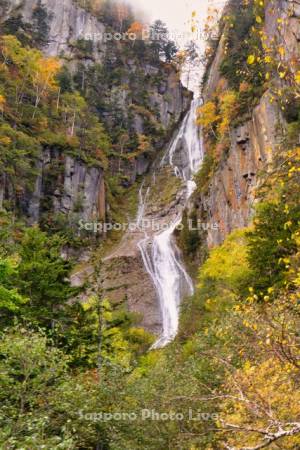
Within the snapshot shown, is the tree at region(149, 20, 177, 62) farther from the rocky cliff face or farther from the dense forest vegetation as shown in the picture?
the rocky cliff face

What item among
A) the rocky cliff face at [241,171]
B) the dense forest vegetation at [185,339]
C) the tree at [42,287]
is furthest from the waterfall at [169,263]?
the tree at [42,287]

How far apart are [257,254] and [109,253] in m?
32.4

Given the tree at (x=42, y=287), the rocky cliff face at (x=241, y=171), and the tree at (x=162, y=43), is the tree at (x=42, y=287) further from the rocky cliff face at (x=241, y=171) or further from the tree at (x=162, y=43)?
the tree at (x=162, y=43)

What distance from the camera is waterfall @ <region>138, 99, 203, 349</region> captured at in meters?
39.4

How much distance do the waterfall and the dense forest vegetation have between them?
2053 mm

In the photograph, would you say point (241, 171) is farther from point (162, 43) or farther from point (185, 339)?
point (162, 43)

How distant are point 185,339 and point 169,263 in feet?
66.8

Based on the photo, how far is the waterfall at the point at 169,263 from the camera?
39.4 metres

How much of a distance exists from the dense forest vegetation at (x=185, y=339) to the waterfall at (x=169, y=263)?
2.05m

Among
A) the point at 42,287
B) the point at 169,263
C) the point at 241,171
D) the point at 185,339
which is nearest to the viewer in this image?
the point at 42,287

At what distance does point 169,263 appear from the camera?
4597 cm

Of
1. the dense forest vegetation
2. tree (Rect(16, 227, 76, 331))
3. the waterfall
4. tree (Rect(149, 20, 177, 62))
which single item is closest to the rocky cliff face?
the dense forest vegetation

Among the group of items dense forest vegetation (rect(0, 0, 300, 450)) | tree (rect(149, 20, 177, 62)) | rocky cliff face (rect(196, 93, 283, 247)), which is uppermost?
tree (rect(149, 20, 177, 62))

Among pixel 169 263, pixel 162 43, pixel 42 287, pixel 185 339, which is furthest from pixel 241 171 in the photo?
pixel 162 43
